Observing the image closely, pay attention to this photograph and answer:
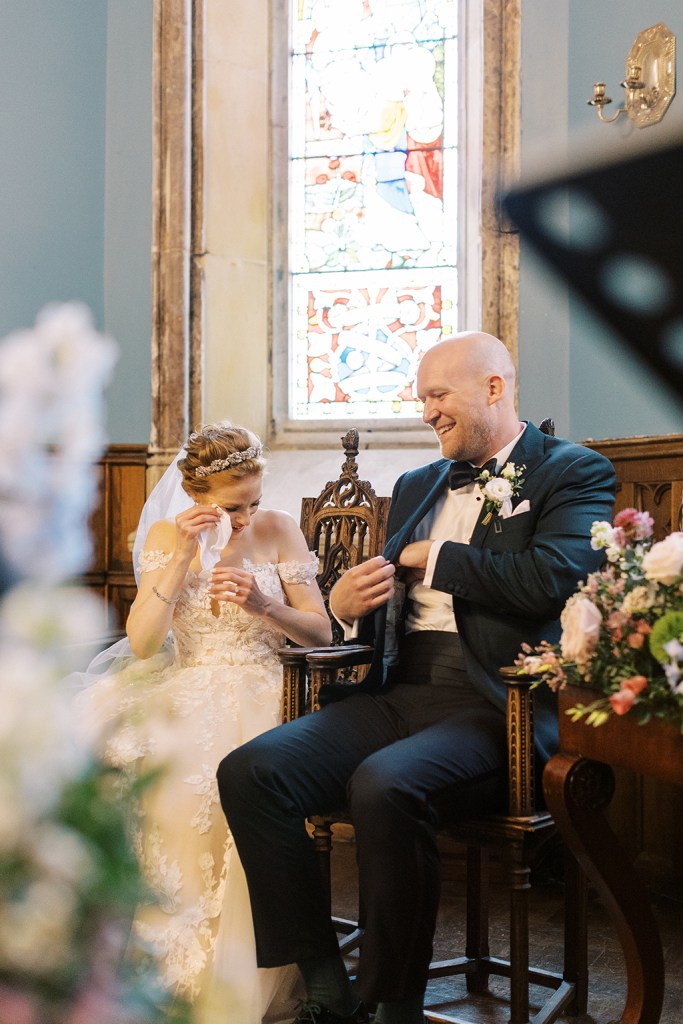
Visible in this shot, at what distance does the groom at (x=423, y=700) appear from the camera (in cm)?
250

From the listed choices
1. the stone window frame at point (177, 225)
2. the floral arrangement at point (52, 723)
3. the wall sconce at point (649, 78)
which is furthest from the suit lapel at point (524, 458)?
the floral arrangement at point (52, 723)

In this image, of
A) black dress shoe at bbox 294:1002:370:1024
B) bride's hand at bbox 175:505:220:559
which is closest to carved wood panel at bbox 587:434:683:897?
bride's hand at bbox 175:505:220:559

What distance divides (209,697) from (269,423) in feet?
7.91

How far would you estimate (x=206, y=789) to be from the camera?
2875 mm

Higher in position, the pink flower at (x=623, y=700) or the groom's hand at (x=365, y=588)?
the groom's hand at (x=365, y=588)

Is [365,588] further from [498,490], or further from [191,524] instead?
[191,524]

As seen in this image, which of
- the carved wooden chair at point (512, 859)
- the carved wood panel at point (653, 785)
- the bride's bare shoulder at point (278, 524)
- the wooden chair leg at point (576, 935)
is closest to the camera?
the carved wooden chair at point (512, 859)

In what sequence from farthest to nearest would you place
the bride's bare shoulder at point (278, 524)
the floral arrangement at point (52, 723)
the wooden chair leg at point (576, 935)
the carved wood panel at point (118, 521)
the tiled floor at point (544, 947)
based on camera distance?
the carved wood panel at point (118, 521)
the bride's bare shoulder at point (278, 524)
the tiled floor at point (544, 947)
the wooden chair leg at point (576, 935)
the floral arrangement at point (52, 723)

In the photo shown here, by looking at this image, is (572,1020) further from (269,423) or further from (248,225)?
(248,225)

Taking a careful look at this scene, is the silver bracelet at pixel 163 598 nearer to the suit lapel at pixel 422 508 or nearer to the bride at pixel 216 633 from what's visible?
the bride at pixel 216 633

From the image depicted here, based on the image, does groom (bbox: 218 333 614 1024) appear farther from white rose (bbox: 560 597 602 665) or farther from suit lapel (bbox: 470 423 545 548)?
white rose (bbox: 560 597 602 665)

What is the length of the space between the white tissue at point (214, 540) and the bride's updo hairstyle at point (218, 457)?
10 cm

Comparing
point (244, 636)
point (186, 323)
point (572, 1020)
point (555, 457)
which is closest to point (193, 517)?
point (244, 636)

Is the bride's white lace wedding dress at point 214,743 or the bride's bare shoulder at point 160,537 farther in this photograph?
the bride's bare shoulder at point 160,537
